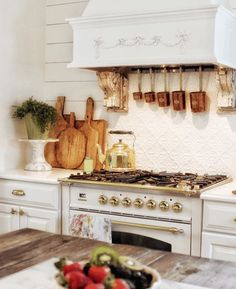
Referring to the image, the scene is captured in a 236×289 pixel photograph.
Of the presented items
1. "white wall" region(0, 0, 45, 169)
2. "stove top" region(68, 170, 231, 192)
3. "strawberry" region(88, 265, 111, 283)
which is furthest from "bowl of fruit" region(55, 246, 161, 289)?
"white wall" region(0, 0, 45, 169)

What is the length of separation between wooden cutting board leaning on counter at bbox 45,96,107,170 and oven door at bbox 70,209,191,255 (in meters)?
0.77

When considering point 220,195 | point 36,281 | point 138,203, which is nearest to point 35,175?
point 138,203

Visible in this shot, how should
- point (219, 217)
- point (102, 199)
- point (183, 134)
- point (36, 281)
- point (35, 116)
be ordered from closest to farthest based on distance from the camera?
point (36, 281) → point (219, 217) → point (102, 199) → point (183, 134) → point (35, 116)

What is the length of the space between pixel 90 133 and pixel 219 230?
1.41 meters

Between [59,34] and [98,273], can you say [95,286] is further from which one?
[59,34]

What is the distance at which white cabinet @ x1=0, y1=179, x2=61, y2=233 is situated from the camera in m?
3.17

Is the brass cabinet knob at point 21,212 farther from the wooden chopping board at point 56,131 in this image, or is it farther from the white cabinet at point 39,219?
the wooden chopping board at point 56,131

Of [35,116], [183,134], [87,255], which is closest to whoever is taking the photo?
[87,255]

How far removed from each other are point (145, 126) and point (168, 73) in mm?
410

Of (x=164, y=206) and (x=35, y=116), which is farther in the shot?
(x=35, y=116)

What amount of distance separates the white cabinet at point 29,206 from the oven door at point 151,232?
28cm

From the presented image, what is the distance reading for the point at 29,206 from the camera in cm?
329

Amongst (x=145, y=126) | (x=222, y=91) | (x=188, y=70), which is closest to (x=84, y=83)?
(x=145, y=126)

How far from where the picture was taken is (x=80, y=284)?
3.61 feet
